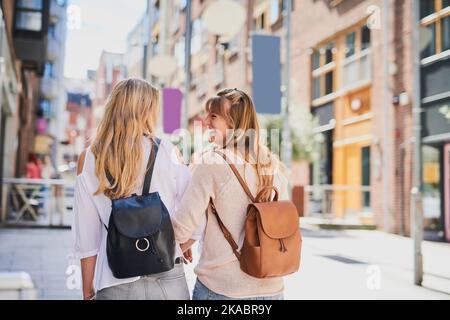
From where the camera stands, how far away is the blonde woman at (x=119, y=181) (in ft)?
6.28

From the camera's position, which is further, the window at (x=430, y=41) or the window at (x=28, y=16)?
the window at (x=28, y=16)

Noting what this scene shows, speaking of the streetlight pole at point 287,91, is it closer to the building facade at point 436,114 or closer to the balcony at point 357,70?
the building facade at point 436,114

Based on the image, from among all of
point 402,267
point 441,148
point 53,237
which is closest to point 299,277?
point 402,267

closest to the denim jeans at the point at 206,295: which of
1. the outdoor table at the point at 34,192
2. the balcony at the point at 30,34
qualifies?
the outdoor table at the point at 34,192

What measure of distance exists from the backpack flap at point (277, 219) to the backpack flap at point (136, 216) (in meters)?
0.33

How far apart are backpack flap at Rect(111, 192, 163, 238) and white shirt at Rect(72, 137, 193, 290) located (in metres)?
0.08

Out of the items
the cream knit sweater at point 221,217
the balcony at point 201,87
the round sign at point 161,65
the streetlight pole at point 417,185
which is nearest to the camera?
the cream knit sweater at point 221,217

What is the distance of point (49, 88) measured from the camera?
3512 centimetres

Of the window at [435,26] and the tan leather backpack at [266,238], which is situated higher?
the window at [435,26]

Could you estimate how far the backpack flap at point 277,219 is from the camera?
6.32 ft

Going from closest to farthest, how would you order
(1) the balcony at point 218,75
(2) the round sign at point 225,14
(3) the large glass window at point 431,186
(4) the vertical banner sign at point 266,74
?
(4) the vertical banner sign at point 266,74
(2) the round sign at point 225,14
(3) the large glass window at point 431,186
(1) the balcony at point 218,75

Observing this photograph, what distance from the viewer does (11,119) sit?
12.3m

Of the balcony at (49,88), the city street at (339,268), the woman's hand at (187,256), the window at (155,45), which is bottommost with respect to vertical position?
the city street at (339,268)

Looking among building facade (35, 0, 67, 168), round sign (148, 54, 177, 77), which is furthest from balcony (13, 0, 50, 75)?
building facade (35, 0, 67, 168)
